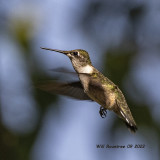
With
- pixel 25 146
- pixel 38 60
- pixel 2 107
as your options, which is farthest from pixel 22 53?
A: pixel 25 146

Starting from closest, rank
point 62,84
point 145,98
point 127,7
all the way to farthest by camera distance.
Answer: point 62,84 < point 145,98 < point 127,7

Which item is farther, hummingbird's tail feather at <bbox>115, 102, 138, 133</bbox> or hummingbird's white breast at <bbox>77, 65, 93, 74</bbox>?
hummingbird's tail feather at <bbox>115, 102, 138, 133</bbox>

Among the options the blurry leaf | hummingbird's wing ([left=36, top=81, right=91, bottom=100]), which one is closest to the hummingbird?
hummingbird's wing ([left=36, top=81, right=91, bottom=100])

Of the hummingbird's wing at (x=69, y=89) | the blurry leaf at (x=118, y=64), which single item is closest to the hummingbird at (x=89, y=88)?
the hummingbird's wing at (x=69, y=89)

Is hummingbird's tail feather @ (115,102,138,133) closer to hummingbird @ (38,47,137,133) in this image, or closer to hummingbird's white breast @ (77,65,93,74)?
hummingbird @ (38,47,137,133)

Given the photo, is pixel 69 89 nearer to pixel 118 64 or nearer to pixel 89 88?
pixel 89 88

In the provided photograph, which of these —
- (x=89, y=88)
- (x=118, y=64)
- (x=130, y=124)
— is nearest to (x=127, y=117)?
Result: (x=130, y=124)

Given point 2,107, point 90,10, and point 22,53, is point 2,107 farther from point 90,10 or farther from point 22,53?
point 90,10

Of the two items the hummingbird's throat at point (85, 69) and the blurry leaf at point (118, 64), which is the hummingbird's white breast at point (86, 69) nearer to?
the hummingbird's throat at point (85, 69)
